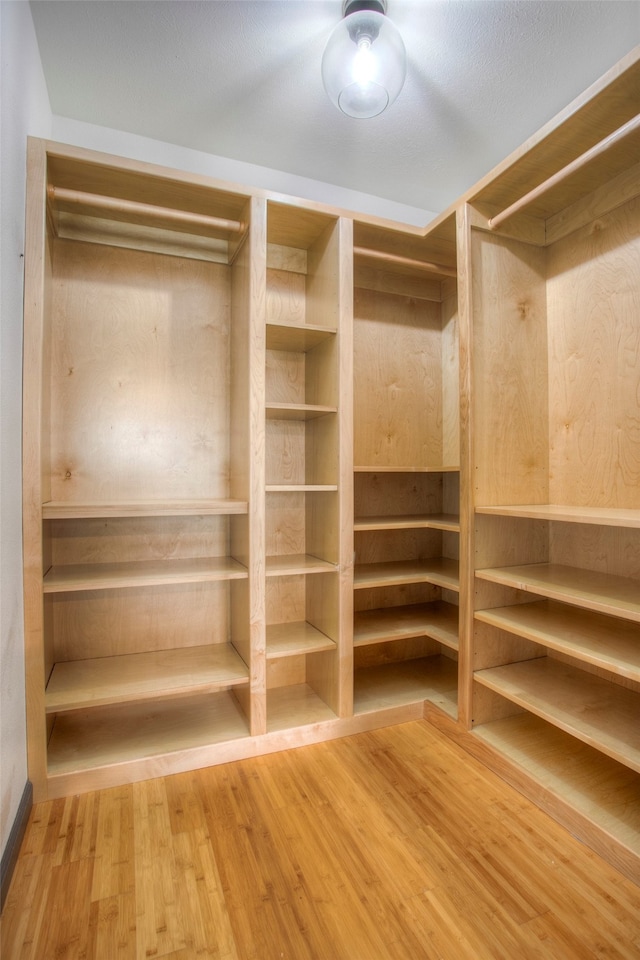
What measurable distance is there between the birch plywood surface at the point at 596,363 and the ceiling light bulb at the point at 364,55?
101 centimetres

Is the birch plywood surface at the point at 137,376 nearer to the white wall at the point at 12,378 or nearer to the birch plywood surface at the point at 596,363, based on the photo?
the white wall at the point at 12,378

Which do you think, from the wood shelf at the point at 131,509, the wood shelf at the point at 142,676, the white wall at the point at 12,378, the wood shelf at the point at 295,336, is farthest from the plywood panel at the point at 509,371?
the white wall at the point at 12,378

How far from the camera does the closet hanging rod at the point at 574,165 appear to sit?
1.46 metres

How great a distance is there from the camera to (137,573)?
1926 millimetres

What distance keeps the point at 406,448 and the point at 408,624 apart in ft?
3.11

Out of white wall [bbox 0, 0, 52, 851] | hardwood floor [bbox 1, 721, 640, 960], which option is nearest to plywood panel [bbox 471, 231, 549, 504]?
hardwood floor [bbox 1, 721, 640, 960]

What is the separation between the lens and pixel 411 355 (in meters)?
2.71

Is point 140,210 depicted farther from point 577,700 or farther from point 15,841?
point 577,700

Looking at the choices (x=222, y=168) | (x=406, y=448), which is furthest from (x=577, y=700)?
(x=222, y=168)

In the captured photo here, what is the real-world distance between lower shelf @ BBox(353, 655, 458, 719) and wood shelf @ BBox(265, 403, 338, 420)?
53.3 inches

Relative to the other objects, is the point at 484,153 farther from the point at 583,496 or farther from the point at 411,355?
the point at 583,496

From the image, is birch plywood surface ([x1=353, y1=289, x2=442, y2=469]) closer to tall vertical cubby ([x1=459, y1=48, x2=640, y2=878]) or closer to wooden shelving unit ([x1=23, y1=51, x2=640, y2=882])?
wooden shelving unit ([x1=23, y1=51, x2=640, y2=882])

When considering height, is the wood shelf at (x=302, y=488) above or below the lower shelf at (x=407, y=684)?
above

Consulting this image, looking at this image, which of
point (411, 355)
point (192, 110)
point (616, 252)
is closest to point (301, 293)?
point (411, 355)
